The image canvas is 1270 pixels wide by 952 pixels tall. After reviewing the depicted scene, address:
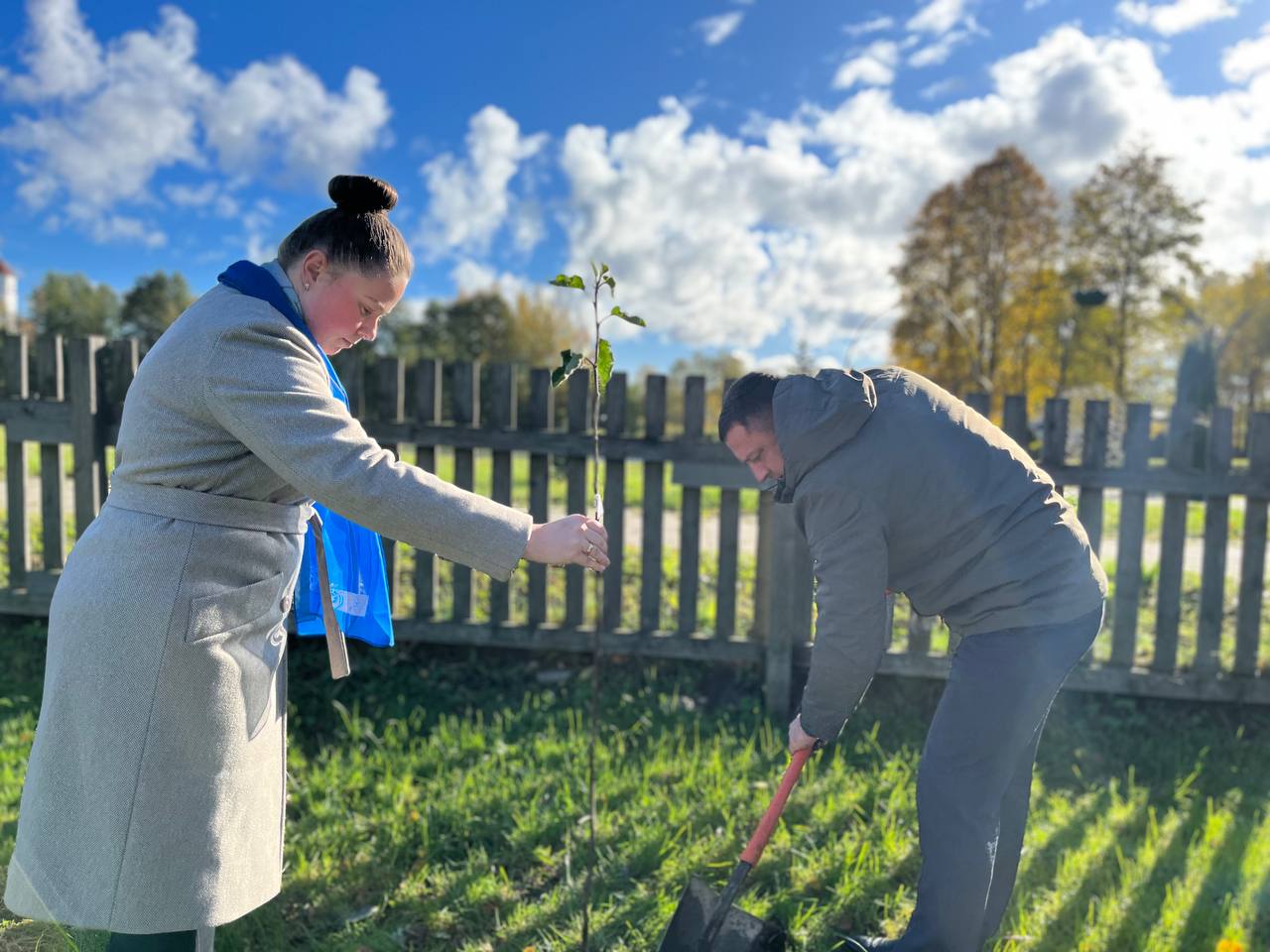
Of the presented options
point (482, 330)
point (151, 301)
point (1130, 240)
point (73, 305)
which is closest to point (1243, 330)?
point (1130, 240)

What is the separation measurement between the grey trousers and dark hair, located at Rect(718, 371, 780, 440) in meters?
0.80

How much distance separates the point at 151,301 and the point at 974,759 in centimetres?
5570

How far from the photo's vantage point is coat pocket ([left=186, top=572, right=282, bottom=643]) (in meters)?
1.85

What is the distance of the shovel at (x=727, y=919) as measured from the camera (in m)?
2.56

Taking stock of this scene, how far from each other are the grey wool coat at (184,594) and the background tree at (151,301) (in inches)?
2103

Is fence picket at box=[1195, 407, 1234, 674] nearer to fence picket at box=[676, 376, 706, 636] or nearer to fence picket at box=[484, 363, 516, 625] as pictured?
fence picket at box=[676, 376, 706, 636]

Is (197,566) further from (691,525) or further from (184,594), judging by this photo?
(691,525)

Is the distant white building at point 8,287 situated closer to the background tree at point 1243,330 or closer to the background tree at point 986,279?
the background tree at point 986,279

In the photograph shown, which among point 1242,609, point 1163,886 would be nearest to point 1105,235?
point 1242,609

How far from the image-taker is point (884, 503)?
2320 millimetres

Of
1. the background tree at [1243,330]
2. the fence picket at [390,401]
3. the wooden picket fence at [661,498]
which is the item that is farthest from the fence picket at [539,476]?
the background tree at [1243,330]

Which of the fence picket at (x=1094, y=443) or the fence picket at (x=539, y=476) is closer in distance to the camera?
the fence picket at (x=1094, y=443)

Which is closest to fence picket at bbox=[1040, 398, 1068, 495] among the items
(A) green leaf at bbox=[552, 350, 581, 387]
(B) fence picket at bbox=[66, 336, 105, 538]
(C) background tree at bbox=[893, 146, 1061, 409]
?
(A) green leaf at bbox=[552, 350, 581, 387]

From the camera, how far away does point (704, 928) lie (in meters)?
2.58
